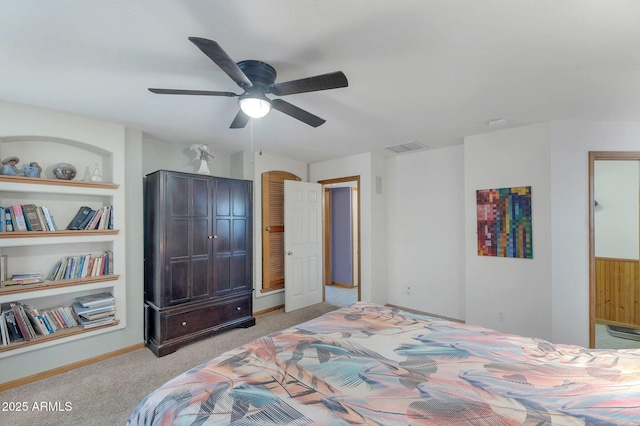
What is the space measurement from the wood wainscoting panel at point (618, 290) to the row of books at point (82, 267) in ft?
19.8

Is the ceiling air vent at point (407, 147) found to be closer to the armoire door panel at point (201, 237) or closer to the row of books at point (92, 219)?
the armoire door panel at point (201, 237)

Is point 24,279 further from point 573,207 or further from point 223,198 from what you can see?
point 573,207

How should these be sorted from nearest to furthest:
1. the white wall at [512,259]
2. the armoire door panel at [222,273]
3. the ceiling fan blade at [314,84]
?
the ceiling fan blade at [314,84], the white wall at [512,259], the armoire door panel at [222,273]

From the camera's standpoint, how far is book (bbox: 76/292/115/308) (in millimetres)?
2764

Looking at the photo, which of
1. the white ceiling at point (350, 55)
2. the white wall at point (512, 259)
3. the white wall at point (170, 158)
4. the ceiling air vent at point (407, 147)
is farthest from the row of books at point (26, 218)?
the white wall at point (512, 259)

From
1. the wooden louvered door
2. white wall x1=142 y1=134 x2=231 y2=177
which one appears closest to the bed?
the wooden louvered door

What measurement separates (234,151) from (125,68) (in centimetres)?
227

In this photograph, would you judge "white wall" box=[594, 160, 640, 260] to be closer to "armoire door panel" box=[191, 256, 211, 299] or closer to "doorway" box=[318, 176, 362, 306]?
"doorway" box=[318, 176, 362, 306]

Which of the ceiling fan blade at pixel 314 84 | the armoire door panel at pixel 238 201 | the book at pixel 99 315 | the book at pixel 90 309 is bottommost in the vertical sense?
the book at pixel 99 315

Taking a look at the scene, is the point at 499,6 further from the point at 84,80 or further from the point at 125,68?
the point at 84,80

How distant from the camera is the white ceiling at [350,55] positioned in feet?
4.48

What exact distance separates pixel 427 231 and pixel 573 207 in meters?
1.64

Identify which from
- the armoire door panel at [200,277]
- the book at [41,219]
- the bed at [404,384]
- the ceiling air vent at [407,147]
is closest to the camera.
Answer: the bed at [404,384]

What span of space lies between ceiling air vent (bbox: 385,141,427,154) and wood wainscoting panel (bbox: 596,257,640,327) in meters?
2.82
